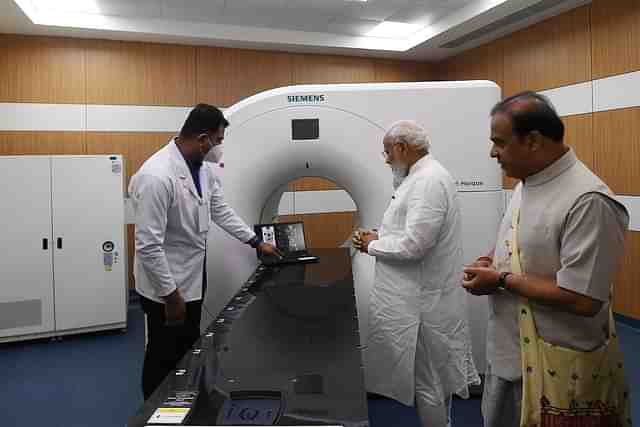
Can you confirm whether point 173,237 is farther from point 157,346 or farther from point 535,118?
point 535,118

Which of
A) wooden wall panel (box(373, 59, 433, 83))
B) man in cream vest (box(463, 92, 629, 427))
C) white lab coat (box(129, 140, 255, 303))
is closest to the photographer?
man in cream vest (box(463, 92, 629, 427))

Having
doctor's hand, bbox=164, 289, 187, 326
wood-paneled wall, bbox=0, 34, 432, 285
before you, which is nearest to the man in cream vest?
doctor's hand, bbox=164, 289, 187, 326

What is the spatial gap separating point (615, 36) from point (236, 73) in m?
3.24

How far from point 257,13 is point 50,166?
208 cm

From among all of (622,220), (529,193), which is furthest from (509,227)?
(622,220)

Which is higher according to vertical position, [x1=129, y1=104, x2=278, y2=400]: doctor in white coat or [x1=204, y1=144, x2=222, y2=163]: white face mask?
[x1=204, y1=144, x2=222, y2=163]: white face mask

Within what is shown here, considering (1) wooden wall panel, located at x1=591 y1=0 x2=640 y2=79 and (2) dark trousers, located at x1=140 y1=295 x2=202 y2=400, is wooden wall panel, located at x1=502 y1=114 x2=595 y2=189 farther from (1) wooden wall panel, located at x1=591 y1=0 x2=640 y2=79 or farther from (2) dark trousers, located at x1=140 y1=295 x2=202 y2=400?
(2) dark trousers, located at x1=140 y1=295 x2=202 y2=400

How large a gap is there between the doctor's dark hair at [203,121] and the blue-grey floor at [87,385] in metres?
1.50

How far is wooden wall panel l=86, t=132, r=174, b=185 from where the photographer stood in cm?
452

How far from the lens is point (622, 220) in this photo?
1101 mm

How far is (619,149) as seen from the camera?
12.3 feet

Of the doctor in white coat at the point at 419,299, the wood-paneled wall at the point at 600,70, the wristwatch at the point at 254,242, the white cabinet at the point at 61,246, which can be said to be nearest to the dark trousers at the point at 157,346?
the wristwatch at the point at 254,242

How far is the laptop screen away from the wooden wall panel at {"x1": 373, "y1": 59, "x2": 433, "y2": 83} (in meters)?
3.43

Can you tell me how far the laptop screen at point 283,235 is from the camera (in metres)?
2.41
